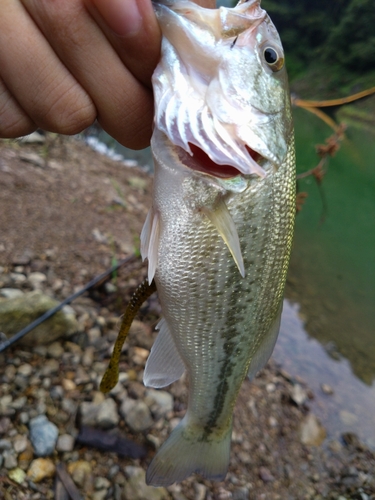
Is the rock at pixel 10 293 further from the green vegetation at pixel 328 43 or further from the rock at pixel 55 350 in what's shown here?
the green vegetation at pixel 328 43

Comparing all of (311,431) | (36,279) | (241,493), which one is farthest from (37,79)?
(311,431)

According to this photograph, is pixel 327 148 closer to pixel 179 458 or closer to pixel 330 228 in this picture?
pixel 179 458

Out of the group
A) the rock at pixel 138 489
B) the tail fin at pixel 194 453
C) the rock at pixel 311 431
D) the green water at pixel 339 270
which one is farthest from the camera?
the green water at pixel 339 270

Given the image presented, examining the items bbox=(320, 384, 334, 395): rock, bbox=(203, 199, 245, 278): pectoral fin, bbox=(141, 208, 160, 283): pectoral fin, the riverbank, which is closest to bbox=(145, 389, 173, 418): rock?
the riverbank

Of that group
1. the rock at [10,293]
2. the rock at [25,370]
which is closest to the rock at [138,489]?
the rock at [25,370]

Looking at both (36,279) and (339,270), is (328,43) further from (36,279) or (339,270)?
(36,279)

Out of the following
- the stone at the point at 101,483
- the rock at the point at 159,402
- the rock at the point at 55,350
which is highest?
the rock at the point at 55,350

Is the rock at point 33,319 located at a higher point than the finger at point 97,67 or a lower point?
lower

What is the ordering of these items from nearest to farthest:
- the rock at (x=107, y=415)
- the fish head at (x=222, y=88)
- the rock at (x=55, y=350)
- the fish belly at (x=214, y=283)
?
the fish head at (x=222, y=88), the fish belly at (x=214, y=283), the rock at (x=107, y=415), the rock at (x=55, y=350)
